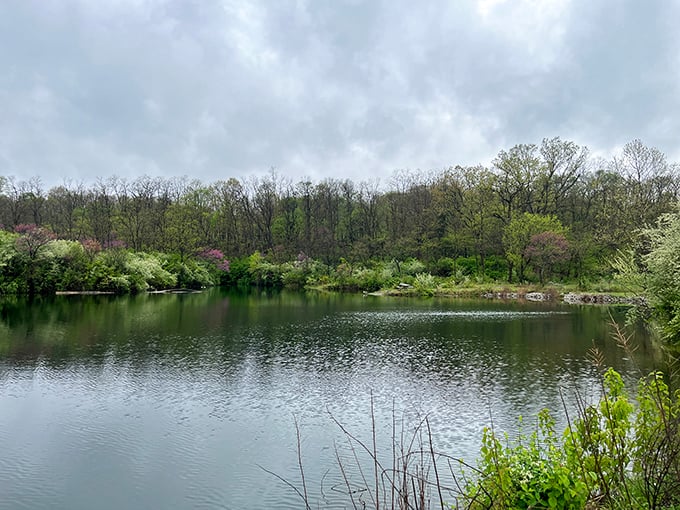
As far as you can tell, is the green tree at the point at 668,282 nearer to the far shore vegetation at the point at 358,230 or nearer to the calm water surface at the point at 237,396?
the calm water surface at the point at 237,396

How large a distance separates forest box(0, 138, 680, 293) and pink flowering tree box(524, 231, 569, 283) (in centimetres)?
10

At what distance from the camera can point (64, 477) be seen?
7.03 metres

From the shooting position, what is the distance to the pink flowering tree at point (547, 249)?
131 ft

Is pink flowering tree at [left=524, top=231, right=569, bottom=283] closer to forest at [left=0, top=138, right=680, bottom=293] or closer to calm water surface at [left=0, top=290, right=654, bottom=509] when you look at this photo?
forest at [left=0, top=138, right=680, bottom=293]

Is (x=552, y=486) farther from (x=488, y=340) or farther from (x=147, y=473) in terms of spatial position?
(x=488, y=340)

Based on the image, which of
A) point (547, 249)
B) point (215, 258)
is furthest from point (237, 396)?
point (215, 258)

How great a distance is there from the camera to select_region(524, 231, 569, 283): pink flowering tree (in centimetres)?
4006

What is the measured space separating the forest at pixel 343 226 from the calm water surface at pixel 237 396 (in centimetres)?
1770

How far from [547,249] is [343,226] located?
87.3 feet

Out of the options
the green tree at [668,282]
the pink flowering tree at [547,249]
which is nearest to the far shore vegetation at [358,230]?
the pink flowering tree at [547,249]

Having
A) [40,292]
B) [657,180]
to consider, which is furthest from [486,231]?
[40,292]

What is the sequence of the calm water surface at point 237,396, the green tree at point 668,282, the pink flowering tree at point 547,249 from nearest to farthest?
the calm water surface at point 237,396
the green tree at point 668,282
the pink flowering tree at point 547,249

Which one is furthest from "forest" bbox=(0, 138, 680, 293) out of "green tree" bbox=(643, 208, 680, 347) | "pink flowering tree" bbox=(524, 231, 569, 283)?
"green tree" bbox=(643, 208, 680, 347)

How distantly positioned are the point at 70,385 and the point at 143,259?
35.4m
